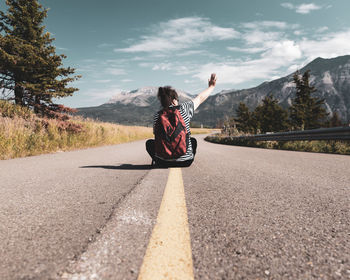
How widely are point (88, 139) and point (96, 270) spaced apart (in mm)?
10748

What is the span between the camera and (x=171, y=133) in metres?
3.48

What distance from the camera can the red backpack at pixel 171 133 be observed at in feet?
11.4

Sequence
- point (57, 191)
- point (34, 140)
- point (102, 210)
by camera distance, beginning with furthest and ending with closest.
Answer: point (34, 140) → point (57, 191) → point (102, 210)

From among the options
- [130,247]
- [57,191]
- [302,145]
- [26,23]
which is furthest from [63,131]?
[26,23]

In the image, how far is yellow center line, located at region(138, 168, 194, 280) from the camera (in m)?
0.93

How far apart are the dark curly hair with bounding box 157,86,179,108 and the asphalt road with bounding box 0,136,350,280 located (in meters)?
1.59

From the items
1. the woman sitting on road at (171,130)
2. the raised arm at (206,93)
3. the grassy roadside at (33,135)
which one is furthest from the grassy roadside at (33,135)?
the raised arm at (206,93)

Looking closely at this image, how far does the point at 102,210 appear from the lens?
1.79 meters

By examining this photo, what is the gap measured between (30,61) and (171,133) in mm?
13873

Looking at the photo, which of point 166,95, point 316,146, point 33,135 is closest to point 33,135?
point 33,135

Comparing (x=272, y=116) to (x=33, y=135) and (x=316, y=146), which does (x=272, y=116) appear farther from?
(x=33, y=135)

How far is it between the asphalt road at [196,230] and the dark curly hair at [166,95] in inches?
62.6

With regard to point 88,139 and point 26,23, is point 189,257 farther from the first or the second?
point 26,23

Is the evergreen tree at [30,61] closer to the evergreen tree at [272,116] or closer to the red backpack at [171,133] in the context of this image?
the red backpack at [171,133]
